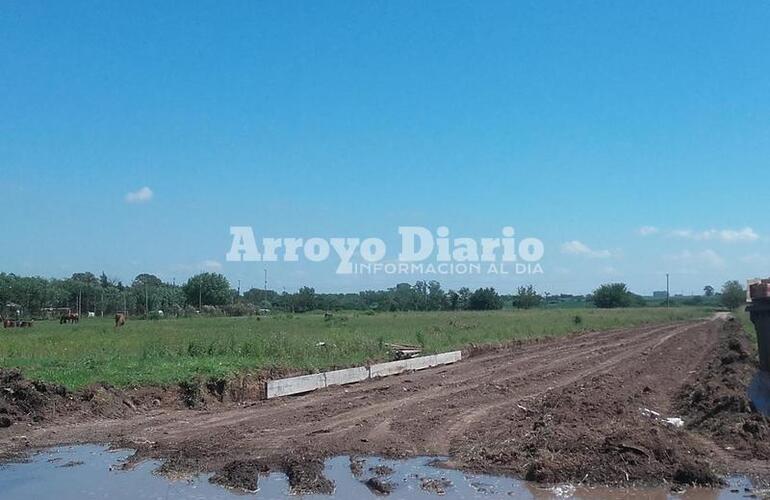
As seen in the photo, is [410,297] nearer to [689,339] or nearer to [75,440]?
[689,339]

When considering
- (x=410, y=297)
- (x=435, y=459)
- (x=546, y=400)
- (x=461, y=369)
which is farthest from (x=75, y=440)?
(x=410, y=297)

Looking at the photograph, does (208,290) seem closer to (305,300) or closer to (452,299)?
(305,300)

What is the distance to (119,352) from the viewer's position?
20250mm

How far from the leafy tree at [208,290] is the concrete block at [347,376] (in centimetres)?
8399

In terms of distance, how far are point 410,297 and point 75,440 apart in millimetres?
105252

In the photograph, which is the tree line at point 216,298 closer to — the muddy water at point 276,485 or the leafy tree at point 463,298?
the leafy tree at point 463,298

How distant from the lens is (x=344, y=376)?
1873 centimetres

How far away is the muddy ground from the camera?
8.95 m

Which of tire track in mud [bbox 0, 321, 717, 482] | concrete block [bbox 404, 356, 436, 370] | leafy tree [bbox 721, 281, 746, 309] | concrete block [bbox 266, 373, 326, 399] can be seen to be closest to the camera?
tire track in mud [bbox 0, 321, 717, 482]

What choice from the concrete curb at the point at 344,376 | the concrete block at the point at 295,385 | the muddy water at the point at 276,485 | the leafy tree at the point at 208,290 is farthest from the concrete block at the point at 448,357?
the leafy tree at the point at 208,290

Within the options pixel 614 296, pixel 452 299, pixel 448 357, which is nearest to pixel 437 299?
pixel 452 299

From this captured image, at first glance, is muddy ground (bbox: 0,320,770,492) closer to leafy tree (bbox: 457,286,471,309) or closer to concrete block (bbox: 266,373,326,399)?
concrete block (bbox: 266,373,326,399)

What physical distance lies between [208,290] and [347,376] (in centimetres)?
8576

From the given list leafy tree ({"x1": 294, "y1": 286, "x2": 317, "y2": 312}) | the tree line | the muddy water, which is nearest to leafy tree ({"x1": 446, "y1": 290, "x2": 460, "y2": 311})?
the tree line
